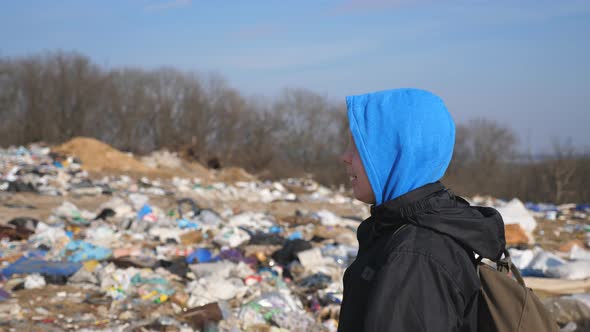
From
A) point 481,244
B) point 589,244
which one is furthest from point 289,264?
point 589,244

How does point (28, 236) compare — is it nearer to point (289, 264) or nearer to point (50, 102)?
point (289, 264)

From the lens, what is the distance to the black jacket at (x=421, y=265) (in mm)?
1289

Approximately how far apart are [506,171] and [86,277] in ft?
92.2

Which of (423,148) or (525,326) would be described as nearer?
(525,326)

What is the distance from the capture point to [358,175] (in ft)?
5.11

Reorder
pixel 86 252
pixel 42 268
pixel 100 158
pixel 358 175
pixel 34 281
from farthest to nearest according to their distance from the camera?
pixel 100 158 → pixel 86 252 → pixel 42 268 → pixel 34 281 → pixel 358 175

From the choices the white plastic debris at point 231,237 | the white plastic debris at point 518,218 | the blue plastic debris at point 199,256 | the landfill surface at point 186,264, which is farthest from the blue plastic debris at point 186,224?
the white plastic debris at point 518,218

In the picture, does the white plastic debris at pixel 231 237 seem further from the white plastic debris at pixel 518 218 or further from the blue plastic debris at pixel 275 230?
the white plastic debris at pixel 518 218

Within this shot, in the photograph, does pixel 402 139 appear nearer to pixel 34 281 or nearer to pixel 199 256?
pixel 34 281

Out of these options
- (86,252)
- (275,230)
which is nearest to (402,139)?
(86,252)

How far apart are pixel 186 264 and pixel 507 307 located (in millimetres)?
5481

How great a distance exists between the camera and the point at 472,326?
1412 mm

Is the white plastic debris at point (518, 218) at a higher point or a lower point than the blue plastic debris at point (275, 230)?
higher

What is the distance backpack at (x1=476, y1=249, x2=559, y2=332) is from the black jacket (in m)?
0.03
